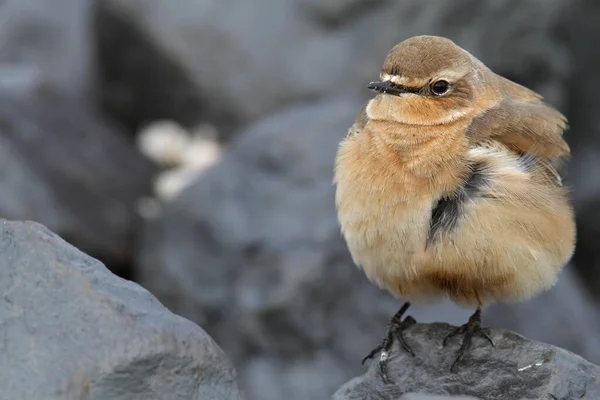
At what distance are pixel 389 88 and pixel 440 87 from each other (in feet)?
→ 1.00

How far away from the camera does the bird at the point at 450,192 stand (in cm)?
559

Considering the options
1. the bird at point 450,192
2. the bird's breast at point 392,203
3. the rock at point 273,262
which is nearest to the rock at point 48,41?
the rock at point 273,262

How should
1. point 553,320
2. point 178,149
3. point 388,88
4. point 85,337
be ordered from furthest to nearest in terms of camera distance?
point 178,149 → point 553,320 → point 388,88 → point 85,337

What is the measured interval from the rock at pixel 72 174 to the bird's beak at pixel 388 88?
3.92 metres

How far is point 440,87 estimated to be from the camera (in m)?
6.03

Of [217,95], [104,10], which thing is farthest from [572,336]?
[104,10]

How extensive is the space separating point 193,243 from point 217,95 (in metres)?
2.58

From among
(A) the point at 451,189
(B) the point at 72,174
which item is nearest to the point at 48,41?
(B) the point at 72,174

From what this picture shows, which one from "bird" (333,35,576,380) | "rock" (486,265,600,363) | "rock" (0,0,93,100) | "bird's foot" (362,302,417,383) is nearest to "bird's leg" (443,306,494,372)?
"bird" (333,35,576,380)

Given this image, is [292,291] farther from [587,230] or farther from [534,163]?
[587,230]

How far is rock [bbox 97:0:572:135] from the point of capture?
33.9 feet

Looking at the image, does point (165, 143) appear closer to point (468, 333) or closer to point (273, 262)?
point (273, 262)

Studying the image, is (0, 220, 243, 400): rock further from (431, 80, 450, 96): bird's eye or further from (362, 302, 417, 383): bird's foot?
(431, 80, 450, 96): bird's eye

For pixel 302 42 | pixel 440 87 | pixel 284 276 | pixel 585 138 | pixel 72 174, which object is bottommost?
pixel 440 87
